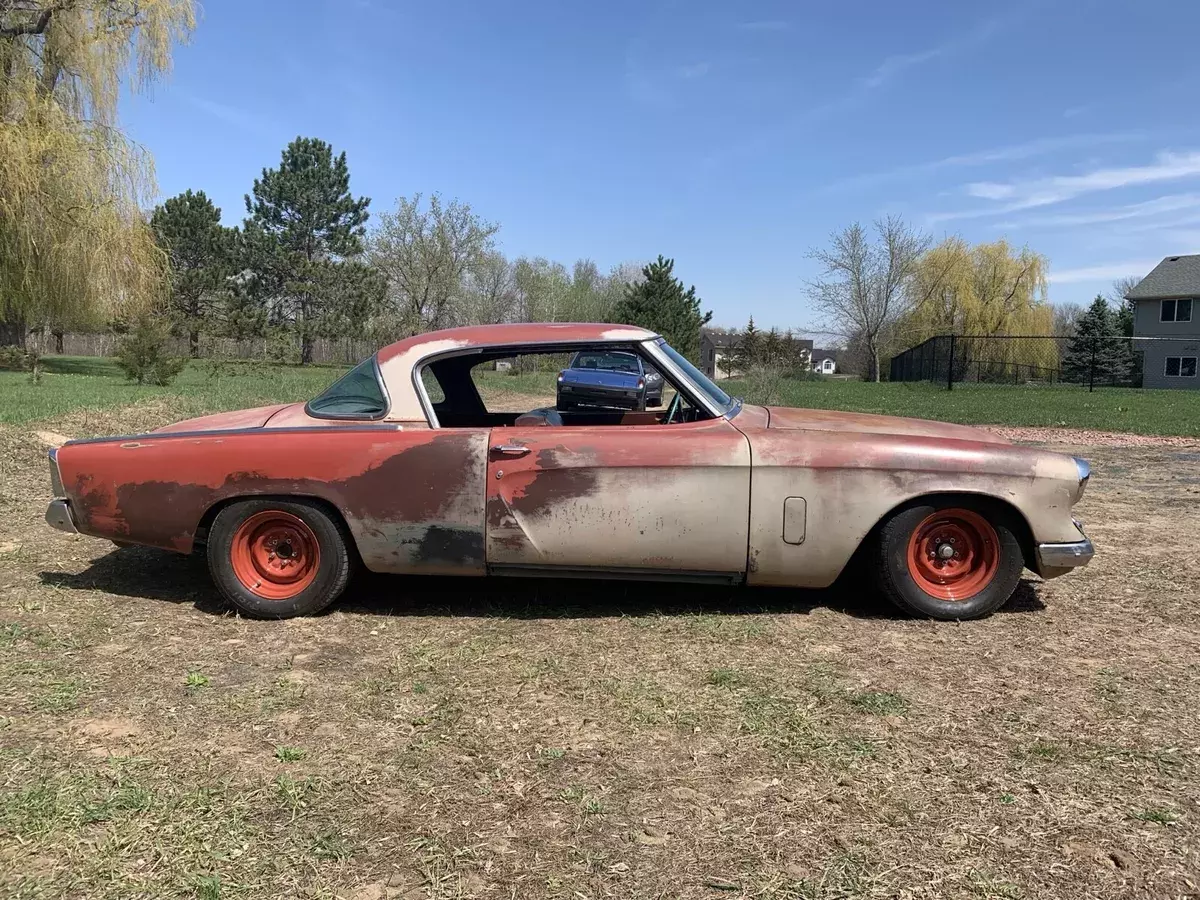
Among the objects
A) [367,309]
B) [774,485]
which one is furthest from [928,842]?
[367,309]

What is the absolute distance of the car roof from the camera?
13.6 ft

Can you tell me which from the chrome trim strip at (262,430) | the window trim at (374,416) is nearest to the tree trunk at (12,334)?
the chrome trim strip at (262,430)

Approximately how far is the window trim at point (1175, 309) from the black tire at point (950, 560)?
45020 mm

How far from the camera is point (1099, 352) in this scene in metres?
39.3

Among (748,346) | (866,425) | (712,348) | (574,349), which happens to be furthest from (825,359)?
(574,349)

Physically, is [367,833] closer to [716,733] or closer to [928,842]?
[716,733]

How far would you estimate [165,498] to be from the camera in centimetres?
396

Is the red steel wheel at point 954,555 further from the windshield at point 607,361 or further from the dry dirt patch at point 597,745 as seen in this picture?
the windshield at point 607,361

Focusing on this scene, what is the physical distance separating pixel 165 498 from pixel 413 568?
127 cm

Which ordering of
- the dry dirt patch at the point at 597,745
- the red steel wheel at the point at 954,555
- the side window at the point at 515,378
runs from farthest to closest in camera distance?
the side window at the point at 515,378 → the red steel wheel at the point at 954,555 → the dry dirt patch at the point at 597,745

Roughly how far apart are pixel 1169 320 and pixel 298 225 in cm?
4560

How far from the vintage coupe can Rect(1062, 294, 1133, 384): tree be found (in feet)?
108

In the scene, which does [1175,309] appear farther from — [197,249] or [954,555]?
[197,249]

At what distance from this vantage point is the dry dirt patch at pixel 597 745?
6.92ft
